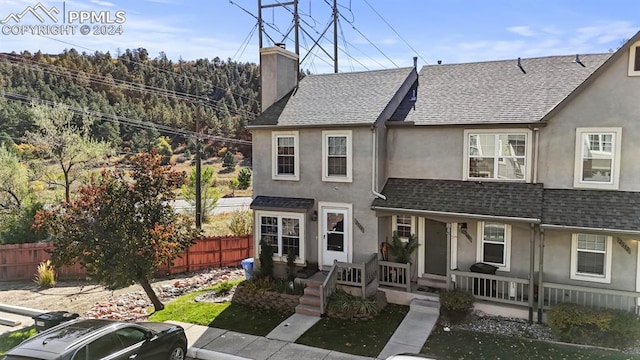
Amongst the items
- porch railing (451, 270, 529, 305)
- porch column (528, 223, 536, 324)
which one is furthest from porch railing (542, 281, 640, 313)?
porch railing (451, 270, 529, 305)

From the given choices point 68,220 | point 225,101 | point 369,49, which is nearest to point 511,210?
point 68,220

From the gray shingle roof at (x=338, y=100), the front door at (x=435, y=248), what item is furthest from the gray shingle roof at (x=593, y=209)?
the gray shingle roof at (x=338, y=100)

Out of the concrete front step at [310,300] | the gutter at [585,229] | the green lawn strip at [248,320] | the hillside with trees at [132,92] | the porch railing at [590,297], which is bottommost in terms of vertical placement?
the green lawn strip at [248,320]

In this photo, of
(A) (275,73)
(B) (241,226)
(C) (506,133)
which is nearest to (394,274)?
(C) (506,133)

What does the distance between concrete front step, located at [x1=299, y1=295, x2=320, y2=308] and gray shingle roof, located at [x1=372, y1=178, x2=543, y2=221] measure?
352cm

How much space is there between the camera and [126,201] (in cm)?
1325

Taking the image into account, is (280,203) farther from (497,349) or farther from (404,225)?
(497,349)

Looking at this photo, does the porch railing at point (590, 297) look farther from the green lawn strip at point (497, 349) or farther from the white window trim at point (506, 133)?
the white window trim at point (506, 133)

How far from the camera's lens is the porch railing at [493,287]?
40.1 ft

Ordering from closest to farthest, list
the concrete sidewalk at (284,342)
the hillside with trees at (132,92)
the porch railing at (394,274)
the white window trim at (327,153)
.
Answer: the concrete sidewalk at (284,342) < the porch railing at (394,274) < the white window trim at (327,153) < the hillside with trees at (132,92)

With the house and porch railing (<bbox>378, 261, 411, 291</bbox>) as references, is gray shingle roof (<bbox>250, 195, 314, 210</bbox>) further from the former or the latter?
porch railing (<bbox>378, 261, 411, 291</bbox>)

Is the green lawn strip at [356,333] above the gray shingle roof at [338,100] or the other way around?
the other way around

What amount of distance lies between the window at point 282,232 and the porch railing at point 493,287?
5342mm

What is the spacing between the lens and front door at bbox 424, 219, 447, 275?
1405 centimetres
